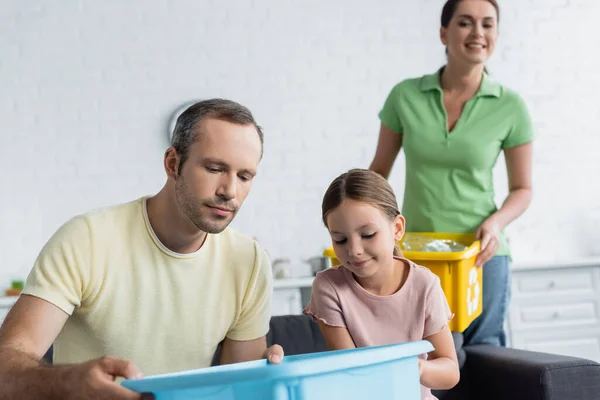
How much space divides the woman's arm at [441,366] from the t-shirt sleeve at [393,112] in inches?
38.7

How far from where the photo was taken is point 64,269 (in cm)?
164

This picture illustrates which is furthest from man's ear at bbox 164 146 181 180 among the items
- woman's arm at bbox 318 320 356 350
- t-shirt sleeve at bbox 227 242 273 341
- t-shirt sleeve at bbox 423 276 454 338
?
t-shirt sleeve at bbox 423 276 454 338

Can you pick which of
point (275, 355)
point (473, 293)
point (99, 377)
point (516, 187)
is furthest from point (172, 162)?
point (516, 187)

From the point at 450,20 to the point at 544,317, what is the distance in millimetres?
2304

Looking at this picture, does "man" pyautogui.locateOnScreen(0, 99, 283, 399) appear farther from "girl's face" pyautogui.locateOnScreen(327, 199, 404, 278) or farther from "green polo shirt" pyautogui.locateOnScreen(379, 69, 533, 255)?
"green polo shirt" pyautogui.locateOnScreen(379, 69, 533, 255)

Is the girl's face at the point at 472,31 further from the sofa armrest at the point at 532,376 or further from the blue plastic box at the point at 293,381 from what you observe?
the blue plastic box at the point at 293,381

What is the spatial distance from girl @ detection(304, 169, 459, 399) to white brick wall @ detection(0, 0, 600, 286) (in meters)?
2.79

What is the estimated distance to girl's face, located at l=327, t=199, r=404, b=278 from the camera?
1834 millimetres

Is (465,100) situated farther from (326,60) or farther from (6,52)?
(6,52)

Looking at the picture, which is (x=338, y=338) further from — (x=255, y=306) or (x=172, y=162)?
(x=172, y=162)

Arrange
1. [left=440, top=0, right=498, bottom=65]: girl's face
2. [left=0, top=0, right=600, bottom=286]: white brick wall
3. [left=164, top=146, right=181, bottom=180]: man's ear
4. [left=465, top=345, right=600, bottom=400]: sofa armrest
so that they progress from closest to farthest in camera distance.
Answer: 1. [left=164, top=146, right=181, bottom=180]: man's ear
2. [left=465, top=345, right=600, bottom=400]: sofa armrest
3. [left=440, top=0, right=498, bottom=65]: girl's face
4. [left=0, top=0, right=600, bottom=286]: white brick wall

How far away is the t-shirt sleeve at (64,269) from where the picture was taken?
162 centimetres

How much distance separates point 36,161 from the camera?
4543mm

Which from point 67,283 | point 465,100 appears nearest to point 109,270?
point 67,283
